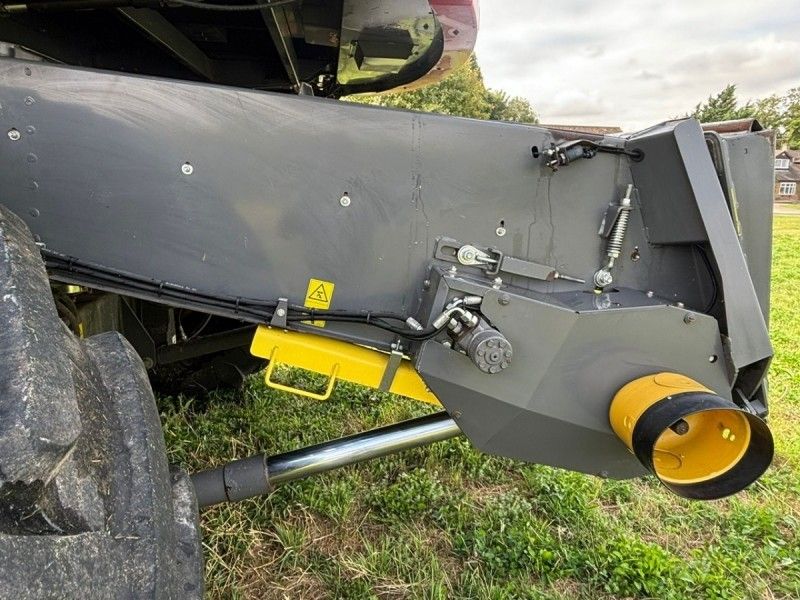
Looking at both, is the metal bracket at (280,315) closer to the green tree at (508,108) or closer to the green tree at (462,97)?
the green tree at (462,97)

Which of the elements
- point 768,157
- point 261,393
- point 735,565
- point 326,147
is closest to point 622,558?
point 735,565

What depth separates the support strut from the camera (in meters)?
1.69

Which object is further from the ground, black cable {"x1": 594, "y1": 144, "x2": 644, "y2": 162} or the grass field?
black cable {"x1": 594, "y1": 144, "x2": 644, "y2": 162}

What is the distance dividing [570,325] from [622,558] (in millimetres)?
1336

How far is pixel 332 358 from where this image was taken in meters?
1.54

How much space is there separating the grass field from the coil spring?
1274mm

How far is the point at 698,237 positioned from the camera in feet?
4.91

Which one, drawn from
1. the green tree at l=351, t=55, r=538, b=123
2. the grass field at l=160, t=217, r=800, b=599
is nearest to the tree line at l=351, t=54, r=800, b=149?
the green tree at l=351, t=55, r=538, b=123

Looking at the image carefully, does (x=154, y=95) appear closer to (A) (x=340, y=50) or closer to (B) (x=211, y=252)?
(B) (x=211, y=252)

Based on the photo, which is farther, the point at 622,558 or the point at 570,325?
the point at 622,558

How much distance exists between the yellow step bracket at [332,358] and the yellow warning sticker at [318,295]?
0.07 metres

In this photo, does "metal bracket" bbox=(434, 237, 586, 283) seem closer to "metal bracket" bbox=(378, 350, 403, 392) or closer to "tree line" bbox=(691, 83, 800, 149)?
"metal bracket" bbox=(378, 350, 403, 392)

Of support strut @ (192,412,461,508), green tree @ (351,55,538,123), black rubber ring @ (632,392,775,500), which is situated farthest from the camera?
green tree @ (351,55,538,123)

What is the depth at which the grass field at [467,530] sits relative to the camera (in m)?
2.12
